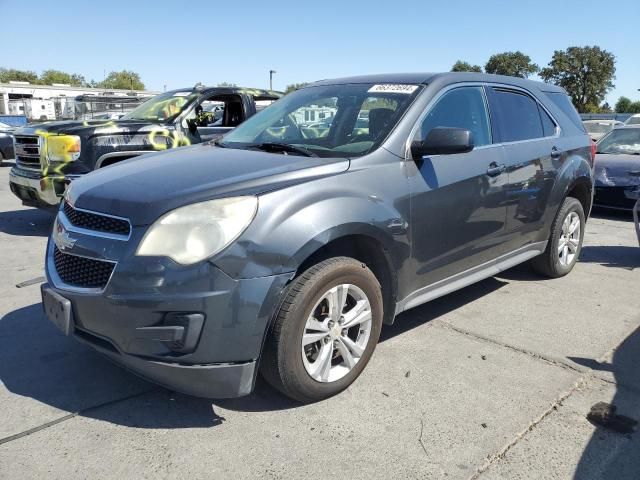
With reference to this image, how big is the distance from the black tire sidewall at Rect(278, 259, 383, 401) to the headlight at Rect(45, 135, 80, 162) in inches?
185

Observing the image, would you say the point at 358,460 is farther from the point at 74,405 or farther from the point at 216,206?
the point at 74,405

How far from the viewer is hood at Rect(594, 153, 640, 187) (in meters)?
8.34

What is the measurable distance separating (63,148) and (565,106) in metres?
5.51

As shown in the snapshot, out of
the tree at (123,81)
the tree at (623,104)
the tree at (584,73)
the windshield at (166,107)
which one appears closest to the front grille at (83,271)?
the windshield at (166,107)

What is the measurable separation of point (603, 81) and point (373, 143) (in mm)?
67587

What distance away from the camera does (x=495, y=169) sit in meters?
3.93

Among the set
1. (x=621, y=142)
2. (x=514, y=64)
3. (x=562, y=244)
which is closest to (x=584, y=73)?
(x=514, y=64)

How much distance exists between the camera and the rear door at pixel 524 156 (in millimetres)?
4172

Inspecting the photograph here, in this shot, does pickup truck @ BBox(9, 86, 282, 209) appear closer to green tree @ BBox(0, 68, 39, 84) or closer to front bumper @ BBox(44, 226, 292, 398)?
front bumper @ BBox(44, 226, 292, 398)

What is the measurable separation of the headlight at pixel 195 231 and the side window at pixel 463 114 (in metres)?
1.49

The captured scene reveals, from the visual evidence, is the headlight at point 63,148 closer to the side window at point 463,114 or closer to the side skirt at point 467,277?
the side window at point 463,114

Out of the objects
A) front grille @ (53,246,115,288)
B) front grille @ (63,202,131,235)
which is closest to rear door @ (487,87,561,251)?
front grille @ (63,202,131,235)

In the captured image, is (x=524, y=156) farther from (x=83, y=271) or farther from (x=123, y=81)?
(x=123, y=81)

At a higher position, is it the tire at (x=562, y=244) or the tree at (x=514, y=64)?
the tree at (x=514, y=64)
